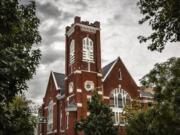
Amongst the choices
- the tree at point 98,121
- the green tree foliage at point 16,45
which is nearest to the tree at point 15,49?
the green tree foliage at point 16,45

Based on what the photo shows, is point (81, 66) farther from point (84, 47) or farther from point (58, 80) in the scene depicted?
point (58, 80)

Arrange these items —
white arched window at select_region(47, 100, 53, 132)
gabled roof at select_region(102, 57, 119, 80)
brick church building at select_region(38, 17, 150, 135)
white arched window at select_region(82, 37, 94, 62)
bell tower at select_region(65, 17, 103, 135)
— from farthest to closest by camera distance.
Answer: white arched window at select_region(47, 100, 53, 132) → gabled roof at select_region(102, 57, 119, 80) → white arched window at select_region(82, 37, 94, 62) → brick church building at select_region(38, 17, 150, 135) → bell tower at select_region(65, 17, 103, 135)

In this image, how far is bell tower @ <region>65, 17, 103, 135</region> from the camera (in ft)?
157

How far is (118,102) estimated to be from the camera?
2050 inches

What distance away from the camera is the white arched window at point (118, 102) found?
167ft

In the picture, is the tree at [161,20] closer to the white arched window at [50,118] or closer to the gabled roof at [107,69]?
the gabled roof at [107,69]

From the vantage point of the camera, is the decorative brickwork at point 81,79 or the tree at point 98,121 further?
the decorative brickwork at point 81,79

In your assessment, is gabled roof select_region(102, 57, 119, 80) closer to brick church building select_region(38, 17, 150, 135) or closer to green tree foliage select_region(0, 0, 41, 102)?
brick church building select_region(38, 17, 150, 135)

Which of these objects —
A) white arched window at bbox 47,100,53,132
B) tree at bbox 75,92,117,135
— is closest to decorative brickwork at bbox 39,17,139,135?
white arched window at bbox 47,100,53,132

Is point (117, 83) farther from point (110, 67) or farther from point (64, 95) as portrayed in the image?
point (64, 95)

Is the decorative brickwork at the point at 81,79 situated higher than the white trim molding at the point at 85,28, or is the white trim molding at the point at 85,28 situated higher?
the white trim molding at the point at 85,28

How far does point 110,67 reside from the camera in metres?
53.7

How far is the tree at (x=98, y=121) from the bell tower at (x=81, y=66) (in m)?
8.40

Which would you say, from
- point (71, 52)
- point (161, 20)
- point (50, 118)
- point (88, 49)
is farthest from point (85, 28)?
point (161, 20)
